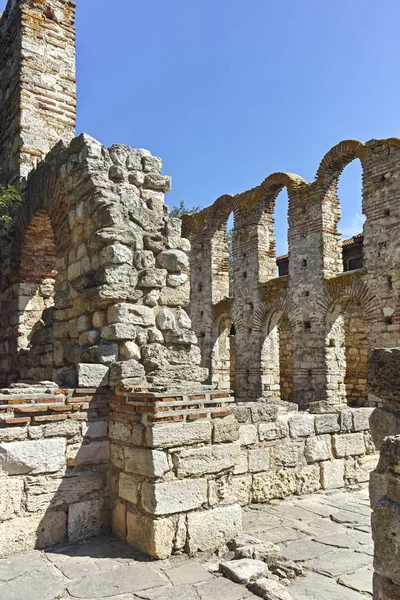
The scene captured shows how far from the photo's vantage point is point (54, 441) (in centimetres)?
415

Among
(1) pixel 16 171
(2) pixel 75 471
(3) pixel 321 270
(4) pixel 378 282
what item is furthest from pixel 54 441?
(3) pixel 321 270

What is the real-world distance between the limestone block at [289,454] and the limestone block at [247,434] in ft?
1.16

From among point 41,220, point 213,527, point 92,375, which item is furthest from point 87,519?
point 41,220

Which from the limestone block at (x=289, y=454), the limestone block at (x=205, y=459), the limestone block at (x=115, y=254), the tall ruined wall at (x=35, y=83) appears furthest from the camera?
the tall ruined wall at (x=35, y=83)

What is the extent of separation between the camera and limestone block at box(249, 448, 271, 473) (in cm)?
523

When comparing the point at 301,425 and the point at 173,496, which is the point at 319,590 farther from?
the point at 301,425

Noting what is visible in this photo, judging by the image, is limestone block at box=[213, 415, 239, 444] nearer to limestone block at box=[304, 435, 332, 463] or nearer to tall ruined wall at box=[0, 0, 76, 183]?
limestone block at box=[304, 435, 332, 463]

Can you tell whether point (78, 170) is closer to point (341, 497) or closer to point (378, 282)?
point (341, 497)

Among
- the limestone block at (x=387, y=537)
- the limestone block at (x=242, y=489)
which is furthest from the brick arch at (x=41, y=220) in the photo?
the limestone block at (x=387, y=537)

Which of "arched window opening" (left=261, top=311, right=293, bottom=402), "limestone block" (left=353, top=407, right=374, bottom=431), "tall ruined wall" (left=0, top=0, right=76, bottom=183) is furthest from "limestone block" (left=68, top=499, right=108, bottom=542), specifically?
"arched window opening" (left=261, top=311, right=293, bottom=402)

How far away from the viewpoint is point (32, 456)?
399cm

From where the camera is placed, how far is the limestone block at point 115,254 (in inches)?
191

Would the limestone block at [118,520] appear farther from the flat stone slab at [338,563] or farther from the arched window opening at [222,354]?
the arched window opening at [222,354]

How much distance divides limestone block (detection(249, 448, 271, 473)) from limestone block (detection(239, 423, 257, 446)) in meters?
0.10
